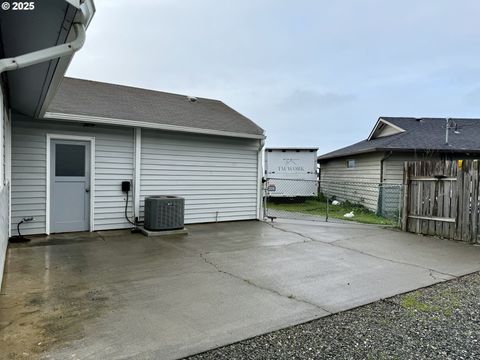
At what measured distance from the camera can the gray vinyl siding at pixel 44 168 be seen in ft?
21.9

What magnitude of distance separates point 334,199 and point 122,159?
39.4 ft

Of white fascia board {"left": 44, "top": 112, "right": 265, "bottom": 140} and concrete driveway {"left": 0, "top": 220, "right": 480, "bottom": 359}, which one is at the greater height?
white fascia board {"left": 44, "top": 112, "right": 265, "bottom": 140}

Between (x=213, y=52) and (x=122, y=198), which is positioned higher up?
(x=213, y=52)

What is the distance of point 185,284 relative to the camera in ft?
13.4

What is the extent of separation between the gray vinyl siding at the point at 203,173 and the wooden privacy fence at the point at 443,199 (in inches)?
162

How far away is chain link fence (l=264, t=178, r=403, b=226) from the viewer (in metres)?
12.8

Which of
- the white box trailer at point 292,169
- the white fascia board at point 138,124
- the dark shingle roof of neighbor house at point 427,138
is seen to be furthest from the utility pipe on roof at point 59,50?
the white box trailer at point 292,169

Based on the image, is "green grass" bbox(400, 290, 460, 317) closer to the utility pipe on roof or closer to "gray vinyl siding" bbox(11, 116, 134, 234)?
the utility pipe on roof

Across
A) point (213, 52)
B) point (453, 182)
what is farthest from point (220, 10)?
point (453, 182)

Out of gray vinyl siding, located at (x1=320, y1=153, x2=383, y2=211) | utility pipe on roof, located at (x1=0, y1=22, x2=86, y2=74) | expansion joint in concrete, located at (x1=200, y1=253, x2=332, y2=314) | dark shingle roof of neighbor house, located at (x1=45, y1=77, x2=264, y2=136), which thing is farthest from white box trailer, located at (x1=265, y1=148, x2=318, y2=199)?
utility pipe on roof, located at (x1=0, y1=22, x2=86, y2=74)

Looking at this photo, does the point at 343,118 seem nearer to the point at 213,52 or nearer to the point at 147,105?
the point at 213,52

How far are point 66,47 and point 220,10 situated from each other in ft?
27.7

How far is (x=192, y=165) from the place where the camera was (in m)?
8.78

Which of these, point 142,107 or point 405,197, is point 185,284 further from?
point 405,197
